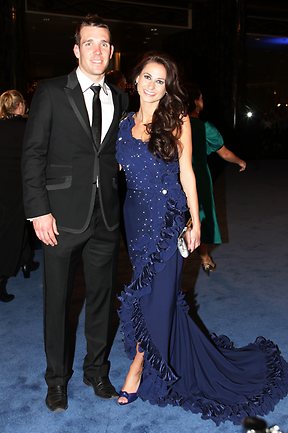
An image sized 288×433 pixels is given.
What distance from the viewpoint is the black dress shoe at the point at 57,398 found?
2.66m

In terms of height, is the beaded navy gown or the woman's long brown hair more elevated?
the woman's long brown hair

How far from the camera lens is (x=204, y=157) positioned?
4.60m

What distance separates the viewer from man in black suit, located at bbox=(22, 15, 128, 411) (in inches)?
94.9

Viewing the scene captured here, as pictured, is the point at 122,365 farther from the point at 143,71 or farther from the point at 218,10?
the point at 218,10

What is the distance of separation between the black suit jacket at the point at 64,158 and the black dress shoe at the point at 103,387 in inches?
31.6

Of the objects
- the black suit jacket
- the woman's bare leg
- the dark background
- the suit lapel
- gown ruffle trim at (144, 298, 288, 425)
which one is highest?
the dark background

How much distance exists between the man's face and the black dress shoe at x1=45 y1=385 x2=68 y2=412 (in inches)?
56.9

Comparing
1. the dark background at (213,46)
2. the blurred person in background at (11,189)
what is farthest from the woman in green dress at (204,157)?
the dark background at (213,46)

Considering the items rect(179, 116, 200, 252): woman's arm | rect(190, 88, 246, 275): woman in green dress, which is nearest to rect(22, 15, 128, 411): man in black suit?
rect(179, 116, 200, 252): woman's arm

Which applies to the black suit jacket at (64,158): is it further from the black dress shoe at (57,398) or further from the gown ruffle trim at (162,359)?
the black dress shoe at (57,398)

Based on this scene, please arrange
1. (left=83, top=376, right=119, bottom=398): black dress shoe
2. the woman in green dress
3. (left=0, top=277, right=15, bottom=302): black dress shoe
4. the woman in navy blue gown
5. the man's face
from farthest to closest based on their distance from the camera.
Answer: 1. the woman in green dress
2. (left=0, top=277, right=15, bottom=302): black dress shoe
3. (left=83, top=376, right=119, bottom=398): black dress shoe
4. the woman in navy blue gown
5. the man's face

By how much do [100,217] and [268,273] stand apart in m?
2.67

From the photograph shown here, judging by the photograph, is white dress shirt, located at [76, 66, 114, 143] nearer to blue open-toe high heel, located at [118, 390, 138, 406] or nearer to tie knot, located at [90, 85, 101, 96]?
tie knot, located at [90, 85, 101, 96]

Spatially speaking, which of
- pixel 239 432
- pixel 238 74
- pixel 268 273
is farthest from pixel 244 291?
pixel 238 74
